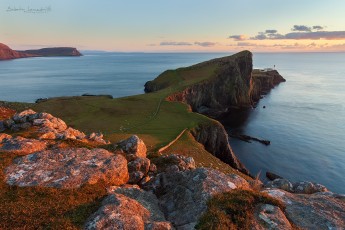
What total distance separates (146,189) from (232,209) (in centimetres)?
671

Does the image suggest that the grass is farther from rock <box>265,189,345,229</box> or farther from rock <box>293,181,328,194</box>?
rock <box>293,181,328,194</box>

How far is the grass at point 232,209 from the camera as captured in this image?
12.9 m

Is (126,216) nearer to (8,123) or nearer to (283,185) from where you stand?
(283,185)

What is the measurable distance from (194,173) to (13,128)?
76.7 ft

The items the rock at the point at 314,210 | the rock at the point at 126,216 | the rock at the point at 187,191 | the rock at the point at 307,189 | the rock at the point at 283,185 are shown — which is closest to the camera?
the rock at the point at 126,216

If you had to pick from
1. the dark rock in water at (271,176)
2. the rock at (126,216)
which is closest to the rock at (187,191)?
the rock at (126,216)

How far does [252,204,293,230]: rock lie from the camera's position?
1316cm

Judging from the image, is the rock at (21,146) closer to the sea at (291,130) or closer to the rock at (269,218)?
the rock at (269,218)

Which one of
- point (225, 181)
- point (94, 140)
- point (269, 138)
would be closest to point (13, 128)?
point (94, 140)

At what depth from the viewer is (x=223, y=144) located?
58.5 meters

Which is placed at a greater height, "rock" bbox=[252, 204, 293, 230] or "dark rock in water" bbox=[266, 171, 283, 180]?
"rock" bbox=[252, 204, 293, 230]

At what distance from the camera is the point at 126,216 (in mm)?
13023

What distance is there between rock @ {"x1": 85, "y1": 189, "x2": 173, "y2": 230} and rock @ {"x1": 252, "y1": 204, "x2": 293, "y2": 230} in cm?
440

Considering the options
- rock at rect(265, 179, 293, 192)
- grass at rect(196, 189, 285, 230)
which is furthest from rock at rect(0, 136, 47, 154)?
rock at rect(265, 179, 293, 192)
